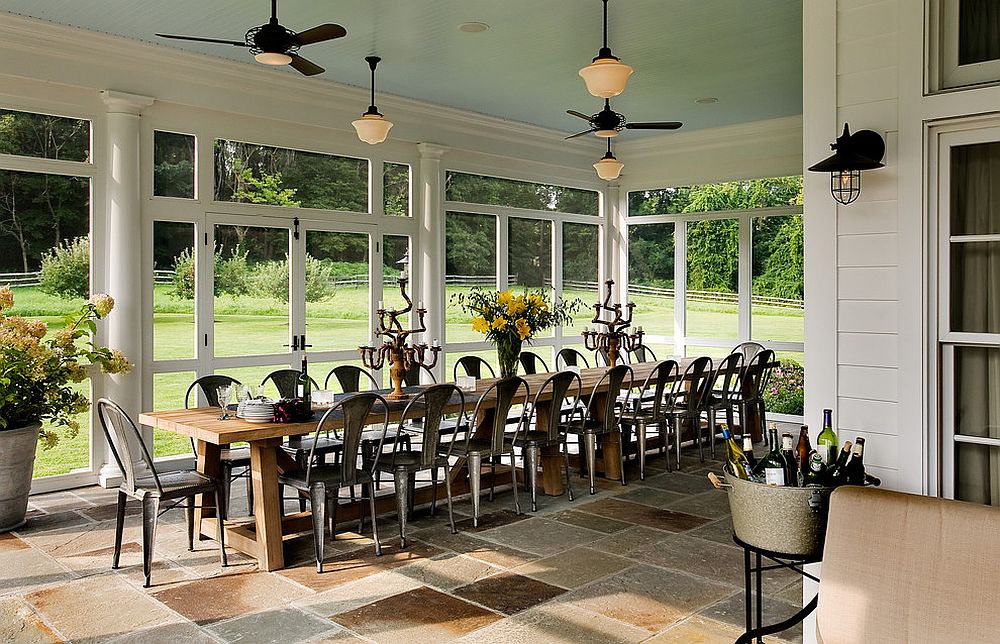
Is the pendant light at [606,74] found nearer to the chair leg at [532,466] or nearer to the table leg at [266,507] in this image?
the chair leg at [532,466]

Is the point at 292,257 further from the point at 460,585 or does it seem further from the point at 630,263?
the point at 630,263

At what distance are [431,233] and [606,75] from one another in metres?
3.89

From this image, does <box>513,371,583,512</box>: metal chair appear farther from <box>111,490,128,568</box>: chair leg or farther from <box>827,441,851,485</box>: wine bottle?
<box>827,441,851,485</box>: wine bottle

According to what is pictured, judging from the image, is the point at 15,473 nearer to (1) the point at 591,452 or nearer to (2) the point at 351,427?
(2) the point at 351,427

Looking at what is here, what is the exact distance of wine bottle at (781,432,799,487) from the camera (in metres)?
2.68

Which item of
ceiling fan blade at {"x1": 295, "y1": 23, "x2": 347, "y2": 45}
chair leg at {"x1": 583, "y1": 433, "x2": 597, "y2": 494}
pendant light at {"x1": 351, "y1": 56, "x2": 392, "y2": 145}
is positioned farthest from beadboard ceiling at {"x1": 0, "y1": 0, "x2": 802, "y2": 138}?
chair leg at {"x1": 583, "y1": 433, "x2": 597, "y2": 494}

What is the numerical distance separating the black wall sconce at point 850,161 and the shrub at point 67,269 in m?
5.09

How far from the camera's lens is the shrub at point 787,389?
29.4ft

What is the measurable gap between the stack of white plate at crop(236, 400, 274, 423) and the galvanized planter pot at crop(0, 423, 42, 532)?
5.43ft

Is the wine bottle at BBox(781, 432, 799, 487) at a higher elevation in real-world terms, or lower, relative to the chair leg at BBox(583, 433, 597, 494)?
higher

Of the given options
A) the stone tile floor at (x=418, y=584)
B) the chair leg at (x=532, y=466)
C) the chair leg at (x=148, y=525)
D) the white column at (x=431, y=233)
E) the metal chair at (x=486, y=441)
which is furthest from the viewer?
the white column at (x=431, y=233)

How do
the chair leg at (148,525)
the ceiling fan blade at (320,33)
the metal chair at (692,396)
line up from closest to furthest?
the chair leg at (148,525) → the ceiling fan blade at (320,33) → the metal chair at (692,396)

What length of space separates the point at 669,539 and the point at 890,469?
1981 millimetres

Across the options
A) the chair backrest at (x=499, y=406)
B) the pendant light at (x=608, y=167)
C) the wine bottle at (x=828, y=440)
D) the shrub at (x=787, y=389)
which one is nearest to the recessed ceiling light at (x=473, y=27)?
the pendant light at (x=608, y=167)
